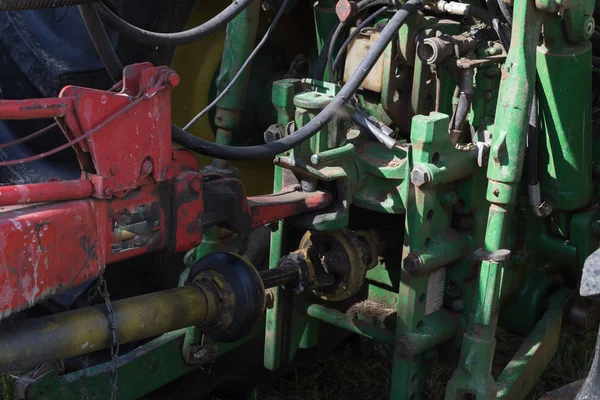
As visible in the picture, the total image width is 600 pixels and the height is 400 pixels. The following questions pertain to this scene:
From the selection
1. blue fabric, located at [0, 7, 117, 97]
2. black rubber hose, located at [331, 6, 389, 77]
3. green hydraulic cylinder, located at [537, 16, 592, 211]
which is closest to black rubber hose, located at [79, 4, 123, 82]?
blue fabric, located at [0, 7, 117, 97]

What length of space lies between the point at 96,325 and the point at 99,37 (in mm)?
522

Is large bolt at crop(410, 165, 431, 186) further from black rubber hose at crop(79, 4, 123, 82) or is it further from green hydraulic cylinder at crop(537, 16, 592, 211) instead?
black rubber hose at crop(79, 4, 123, 82)

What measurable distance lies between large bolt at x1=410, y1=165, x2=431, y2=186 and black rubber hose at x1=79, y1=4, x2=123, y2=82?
0.68 m

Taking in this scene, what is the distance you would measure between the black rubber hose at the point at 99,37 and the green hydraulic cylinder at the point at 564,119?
99 centimetres

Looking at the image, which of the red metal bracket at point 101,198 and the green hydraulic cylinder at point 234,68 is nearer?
the red metal bracket at point 101,198

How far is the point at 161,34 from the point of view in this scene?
185 centimetres

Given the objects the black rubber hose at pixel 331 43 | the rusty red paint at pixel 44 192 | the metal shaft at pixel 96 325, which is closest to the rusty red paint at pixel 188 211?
the metal shaft at pixel 96 325

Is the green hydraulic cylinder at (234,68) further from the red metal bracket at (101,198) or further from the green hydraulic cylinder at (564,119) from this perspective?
the green hydraulic cylinder at (564,119)

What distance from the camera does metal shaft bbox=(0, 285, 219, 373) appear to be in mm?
1617

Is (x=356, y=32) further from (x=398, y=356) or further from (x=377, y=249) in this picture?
(x=398, y=356)

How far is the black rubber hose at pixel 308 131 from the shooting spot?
1902mm

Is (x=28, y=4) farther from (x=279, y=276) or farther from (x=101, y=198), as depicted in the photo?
(x=279, y=276)

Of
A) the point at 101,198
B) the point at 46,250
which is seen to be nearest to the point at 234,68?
the point at 101,198

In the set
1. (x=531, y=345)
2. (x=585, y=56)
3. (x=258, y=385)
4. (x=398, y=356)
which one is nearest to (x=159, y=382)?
(x=258, y=385)
